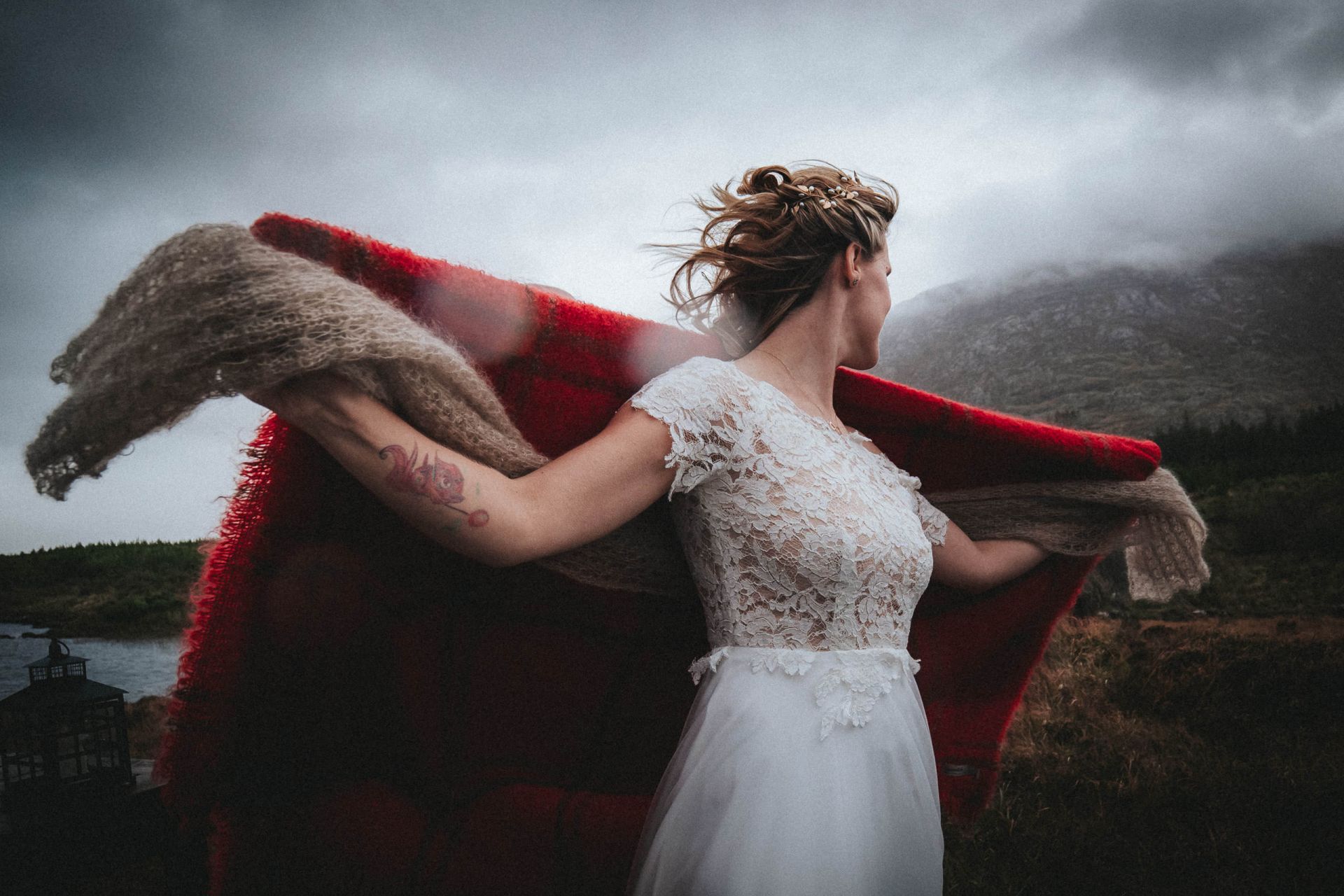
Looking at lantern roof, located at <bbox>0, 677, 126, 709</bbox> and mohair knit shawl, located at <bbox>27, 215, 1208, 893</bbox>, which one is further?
lantern roof, located at <bbox>0, 677, 126, 709</bbox>

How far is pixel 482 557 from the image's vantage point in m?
1.05

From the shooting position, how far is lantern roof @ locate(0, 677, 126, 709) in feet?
7.31

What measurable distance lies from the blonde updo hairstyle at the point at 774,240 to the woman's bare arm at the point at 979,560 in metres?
0.85

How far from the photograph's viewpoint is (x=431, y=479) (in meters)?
1.00

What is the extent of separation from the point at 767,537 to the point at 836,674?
1.09 ft

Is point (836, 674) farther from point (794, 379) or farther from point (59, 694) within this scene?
point (59, 694)

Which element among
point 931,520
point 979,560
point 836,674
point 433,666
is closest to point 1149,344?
point 979,560

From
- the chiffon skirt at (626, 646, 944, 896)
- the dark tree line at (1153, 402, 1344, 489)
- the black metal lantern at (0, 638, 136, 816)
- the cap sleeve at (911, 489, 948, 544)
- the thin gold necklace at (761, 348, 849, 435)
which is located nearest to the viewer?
the chiffon skirt at (626, 646, 944, 896)

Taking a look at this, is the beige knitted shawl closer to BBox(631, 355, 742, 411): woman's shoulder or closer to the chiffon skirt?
BBox(631, 355, 742, 411): woman's shoulder

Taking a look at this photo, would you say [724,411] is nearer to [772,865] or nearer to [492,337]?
[492,337]

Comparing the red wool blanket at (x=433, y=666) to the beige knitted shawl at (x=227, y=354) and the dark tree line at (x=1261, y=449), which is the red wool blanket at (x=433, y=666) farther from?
the dark tree line at (x=1261, y=449)

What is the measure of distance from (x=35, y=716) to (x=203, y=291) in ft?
7.70

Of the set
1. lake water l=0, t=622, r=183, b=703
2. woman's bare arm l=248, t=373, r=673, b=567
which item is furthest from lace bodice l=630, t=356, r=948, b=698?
lake water l=0, t=622, r=183, b=703

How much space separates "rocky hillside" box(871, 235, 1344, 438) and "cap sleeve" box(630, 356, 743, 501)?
1773 cm
